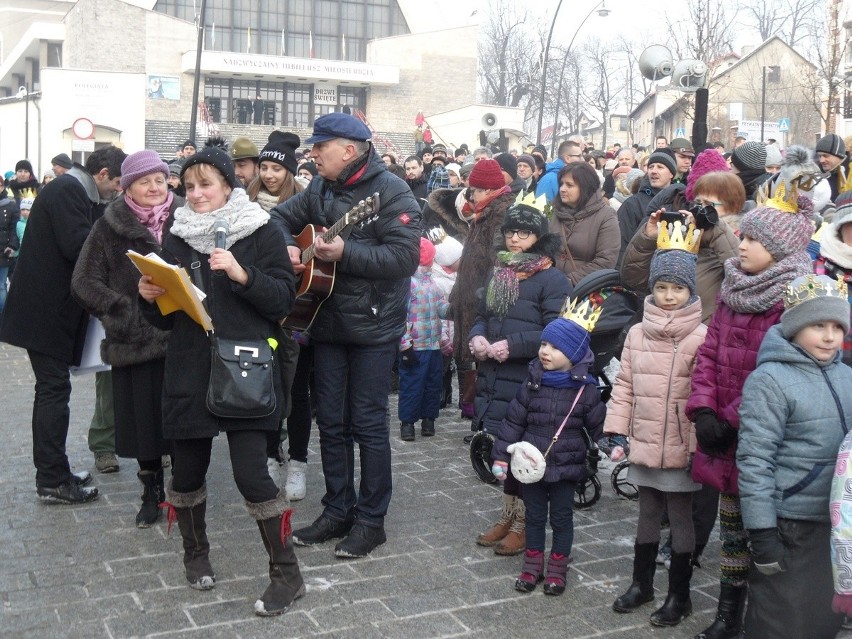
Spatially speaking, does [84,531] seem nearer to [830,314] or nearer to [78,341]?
[78,341]

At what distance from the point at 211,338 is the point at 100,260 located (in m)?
1.59

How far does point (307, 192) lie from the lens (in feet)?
19.2

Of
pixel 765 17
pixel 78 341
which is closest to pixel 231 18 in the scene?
pixel 765 17

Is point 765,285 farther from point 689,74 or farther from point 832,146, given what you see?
point 689,74

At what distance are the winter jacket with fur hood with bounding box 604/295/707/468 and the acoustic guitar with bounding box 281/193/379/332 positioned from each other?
5.00 feet

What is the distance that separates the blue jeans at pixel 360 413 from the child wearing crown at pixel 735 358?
1780 mm

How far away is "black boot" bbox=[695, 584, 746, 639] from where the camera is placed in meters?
4.51

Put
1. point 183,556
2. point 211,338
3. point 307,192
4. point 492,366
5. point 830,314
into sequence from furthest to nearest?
point 492,366, point 307,192, point 183,556, point 211,338, point 830,314

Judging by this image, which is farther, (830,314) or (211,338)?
(211,338)

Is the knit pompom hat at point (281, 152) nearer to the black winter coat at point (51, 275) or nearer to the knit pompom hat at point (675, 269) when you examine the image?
the black winter coat at point (51, 275)

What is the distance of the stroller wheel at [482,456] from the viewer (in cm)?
682

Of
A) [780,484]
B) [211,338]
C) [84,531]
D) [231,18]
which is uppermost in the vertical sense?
[231,18]

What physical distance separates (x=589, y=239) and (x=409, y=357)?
5.84 ft

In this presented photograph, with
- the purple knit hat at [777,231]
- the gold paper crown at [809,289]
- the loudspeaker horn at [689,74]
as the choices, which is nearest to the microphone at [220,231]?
the purple knit hat at [777,231]
